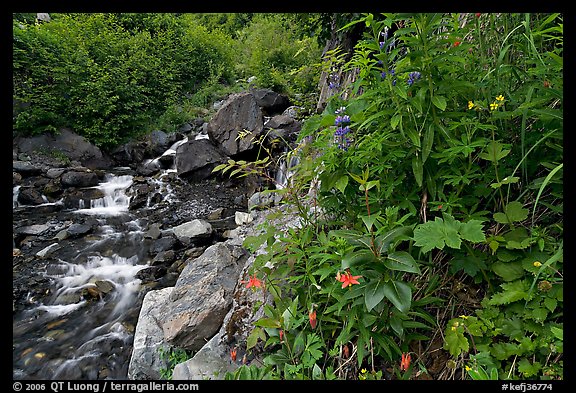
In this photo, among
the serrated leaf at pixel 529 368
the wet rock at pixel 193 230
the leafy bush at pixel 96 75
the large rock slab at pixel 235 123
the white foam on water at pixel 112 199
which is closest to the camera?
the serrated leaf at pixel 529 368

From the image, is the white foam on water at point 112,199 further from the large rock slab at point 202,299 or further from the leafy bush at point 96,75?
the large rock slab at point 202,299

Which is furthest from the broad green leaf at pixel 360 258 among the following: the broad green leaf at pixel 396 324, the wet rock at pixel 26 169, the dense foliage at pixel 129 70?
the wet rock at pixel 26 169

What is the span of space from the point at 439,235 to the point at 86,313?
509 cm

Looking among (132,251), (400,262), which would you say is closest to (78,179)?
(132,251)

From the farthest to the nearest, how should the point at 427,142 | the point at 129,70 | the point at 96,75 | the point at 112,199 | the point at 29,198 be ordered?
the point at 129,70 → the point at 96,75 → the point at 112,199 → the point at 29,198 → the point at 427,142

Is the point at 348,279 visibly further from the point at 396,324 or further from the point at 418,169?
the point at 418,169

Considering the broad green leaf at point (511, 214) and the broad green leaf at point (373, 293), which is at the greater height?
the broad green leaf at point (511, 214)

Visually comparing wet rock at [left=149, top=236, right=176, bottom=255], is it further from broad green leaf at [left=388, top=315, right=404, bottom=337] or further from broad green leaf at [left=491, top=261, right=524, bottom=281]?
broad green leaf at [left=491, top=261, right=524, bottom=281]

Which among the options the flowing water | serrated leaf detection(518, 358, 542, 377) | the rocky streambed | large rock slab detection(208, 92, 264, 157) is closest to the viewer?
serrated leaf detection(518, 358, 542, 377)

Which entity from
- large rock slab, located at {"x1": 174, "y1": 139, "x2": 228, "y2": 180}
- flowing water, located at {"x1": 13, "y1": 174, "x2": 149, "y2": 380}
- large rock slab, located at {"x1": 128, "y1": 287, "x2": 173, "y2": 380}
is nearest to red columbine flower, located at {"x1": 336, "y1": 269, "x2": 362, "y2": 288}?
large rock slab, located at {"x1": 128, "y1": 287, "x2": 173, "y2": 380}

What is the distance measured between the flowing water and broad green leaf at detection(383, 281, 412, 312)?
3.39 meters

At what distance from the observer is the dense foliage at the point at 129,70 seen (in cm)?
1091

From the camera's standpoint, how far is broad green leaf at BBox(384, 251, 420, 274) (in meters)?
1.20

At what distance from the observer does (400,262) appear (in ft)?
4.07
